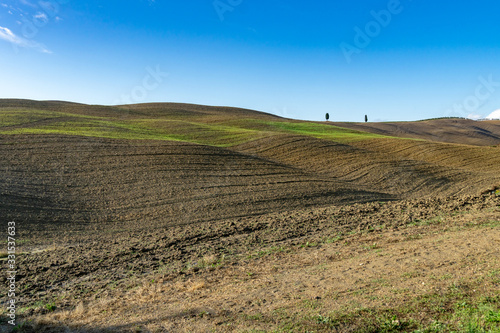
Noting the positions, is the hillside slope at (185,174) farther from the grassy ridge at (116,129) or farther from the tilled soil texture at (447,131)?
the tilled soil texture at (447,131)

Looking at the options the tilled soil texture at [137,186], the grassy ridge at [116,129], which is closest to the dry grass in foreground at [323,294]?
the tilled soil texture at [137,186]

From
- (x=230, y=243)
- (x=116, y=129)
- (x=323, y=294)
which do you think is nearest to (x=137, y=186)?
(x=230, y=243)

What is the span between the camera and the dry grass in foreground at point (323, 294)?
544cm

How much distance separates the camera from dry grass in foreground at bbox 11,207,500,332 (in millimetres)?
5441

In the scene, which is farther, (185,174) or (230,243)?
(185,174)

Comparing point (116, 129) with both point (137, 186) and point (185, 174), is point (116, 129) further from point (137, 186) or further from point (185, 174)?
point (137, 186)

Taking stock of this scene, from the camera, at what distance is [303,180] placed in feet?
71.3

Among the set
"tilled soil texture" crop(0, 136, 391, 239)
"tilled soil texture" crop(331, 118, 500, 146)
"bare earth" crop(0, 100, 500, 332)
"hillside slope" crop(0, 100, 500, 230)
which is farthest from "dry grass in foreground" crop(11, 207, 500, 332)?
"tilled soil texture" crop(331, 118, 500, 146)

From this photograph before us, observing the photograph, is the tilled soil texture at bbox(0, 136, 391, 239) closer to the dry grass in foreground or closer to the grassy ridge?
the grassy ridge

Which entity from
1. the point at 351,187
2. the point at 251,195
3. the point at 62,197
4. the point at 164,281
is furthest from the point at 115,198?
the point at 351,187

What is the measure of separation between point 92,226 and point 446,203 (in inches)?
544

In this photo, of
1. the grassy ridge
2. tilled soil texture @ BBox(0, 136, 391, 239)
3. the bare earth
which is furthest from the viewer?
the grassy ridge

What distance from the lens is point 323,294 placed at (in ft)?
21.2

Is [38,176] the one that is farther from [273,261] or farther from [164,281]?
[273,261]
